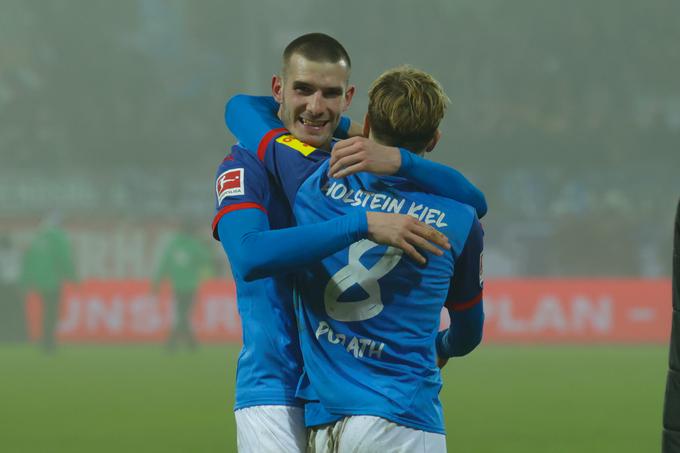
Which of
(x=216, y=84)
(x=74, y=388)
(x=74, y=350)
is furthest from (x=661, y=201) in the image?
(x=74, y=388)

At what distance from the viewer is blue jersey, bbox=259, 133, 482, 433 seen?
2395 mm

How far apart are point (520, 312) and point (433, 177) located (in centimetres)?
1501

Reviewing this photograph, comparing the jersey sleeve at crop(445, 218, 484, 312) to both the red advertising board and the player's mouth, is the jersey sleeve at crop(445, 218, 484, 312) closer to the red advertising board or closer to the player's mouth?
the player's mouth

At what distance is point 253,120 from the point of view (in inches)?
114

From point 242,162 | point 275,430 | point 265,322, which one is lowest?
point 275,430

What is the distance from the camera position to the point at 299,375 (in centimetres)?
271

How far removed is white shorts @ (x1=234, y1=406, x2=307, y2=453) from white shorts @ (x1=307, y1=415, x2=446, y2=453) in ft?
0.73

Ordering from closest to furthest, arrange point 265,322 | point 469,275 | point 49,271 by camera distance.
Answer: point 469,275, point 265,322, point 49,271

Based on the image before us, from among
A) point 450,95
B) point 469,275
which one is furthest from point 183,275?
point 469,275

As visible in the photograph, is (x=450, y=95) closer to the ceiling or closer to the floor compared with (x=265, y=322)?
closer to the ceiling

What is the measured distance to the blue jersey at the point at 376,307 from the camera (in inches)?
94.3

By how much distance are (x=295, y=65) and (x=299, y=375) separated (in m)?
0.79

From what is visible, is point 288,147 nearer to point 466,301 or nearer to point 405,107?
point 405,107

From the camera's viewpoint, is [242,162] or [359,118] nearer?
[242,162]
